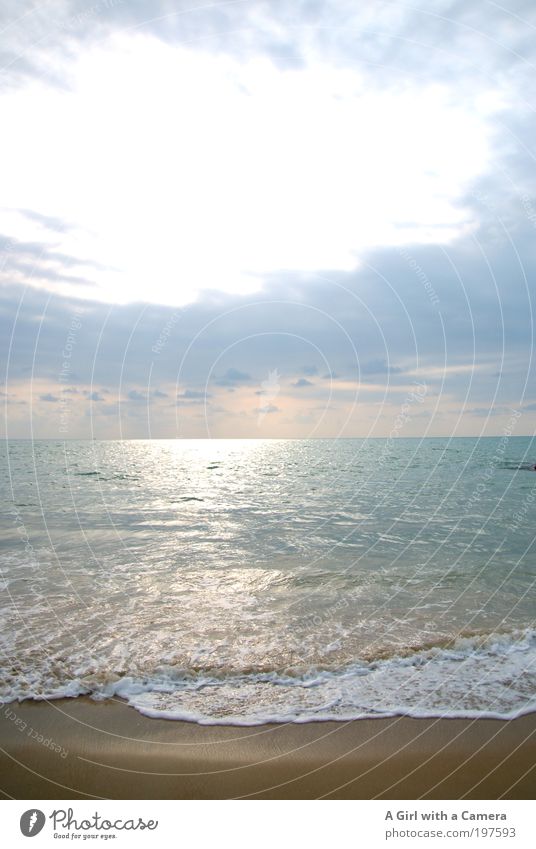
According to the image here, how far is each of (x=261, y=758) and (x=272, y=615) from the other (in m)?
6.25

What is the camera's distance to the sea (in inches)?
352

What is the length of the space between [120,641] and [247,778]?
18.5ft

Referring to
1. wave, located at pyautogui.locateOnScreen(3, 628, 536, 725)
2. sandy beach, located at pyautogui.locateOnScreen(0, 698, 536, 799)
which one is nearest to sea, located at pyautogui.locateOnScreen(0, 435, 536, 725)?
wave, located at pyautogui.locateOnScreen(3, 628, 536, 725)

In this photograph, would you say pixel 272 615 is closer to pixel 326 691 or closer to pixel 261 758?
pixel 326 691

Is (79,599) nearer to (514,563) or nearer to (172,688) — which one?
(172,688)

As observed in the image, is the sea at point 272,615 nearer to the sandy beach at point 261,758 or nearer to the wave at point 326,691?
the wave at point 326,691

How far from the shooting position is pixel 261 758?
6941 mm

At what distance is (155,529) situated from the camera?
26453 mm

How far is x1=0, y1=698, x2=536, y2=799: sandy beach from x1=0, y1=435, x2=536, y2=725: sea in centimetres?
48

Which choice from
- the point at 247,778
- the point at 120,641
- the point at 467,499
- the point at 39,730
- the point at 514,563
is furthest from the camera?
the point at 467,499

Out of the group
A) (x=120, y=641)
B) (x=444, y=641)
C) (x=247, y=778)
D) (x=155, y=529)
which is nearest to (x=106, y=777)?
(x=247, y=778)

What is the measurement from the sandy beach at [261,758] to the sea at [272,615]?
0.48m

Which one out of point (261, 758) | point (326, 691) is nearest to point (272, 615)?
point (326, 691)

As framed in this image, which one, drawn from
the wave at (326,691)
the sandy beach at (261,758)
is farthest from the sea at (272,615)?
the sandy beach at (261,758)
